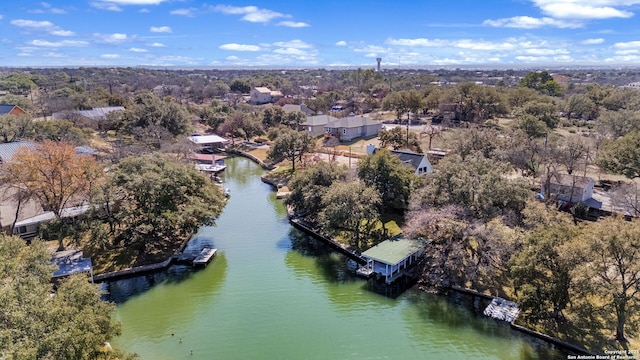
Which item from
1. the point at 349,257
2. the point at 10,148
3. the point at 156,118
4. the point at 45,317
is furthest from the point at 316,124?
the point at 45,317

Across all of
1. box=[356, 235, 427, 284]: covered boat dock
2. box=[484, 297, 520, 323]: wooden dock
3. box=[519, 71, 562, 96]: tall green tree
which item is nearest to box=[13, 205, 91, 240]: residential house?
box=[356, 235, 427, 284]: covered boat dock

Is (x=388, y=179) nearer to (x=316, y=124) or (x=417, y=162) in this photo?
(x=417, y=162)

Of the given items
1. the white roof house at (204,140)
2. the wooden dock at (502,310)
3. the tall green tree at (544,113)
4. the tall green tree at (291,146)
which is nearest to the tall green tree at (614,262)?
the wooden dock at (502,310)

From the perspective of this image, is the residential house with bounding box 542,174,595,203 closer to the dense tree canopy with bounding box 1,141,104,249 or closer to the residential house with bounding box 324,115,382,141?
the residential house with bounding box 324,115,382,141

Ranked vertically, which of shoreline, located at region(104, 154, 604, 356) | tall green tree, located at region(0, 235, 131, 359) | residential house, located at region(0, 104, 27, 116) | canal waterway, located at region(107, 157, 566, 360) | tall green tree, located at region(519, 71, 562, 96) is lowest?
canal waterway, located at region(107, 157, 566, 360)

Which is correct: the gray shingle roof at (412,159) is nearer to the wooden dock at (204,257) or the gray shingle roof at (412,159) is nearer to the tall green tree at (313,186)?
the tall green tree at (313,186)

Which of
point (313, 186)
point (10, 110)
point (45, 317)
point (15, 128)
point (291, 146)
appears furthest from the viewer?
point (10, 110)

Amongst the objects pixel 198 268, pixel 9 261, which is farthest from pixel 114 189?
pixel 9 261
